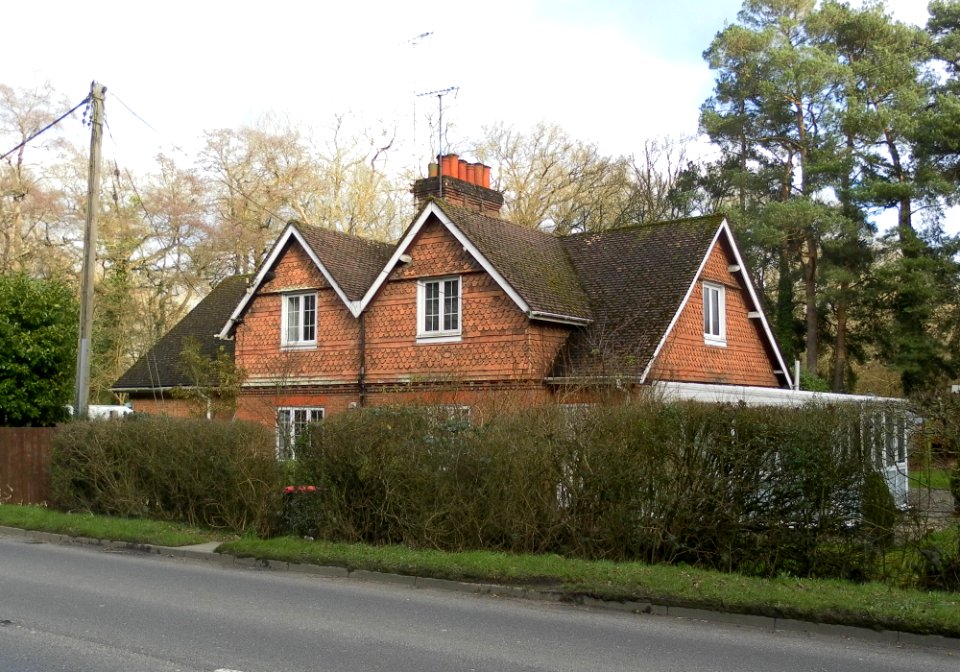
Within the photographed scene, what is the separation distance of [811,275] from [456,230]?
75.7 feet

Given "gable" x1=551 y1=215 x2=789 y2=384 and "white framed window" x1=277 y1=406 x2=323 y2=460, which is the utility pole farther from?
"gable" x1=551 y1=215 x2=789 y2=384

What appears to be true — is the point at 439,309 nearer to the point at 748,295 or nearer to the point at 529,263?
the point at 529,263

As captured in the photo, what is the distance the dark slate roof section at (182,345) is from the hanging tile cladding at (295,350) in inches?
107

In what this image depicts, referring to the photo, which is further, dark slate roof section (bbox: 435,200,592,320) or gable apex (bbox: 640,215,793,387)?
dark slate roof section (bbox: 435,200,592,320)

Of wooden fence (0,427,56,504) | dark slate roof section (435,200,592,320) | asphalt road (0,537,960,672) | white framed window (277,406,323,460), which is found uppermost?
dark slate roof section (435,200,592,320)

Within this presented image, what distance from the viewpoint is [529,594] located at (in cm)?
1176

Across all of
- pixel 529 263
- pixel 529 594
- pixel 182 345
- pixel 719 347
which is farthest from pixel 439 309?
pixel 529 594

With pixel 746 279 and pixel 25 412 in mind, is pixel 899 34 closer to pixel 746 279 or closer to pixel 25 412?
pixel 746 279

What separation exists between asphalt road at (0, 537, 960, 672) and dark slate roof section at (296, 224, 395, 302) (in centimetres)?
1345

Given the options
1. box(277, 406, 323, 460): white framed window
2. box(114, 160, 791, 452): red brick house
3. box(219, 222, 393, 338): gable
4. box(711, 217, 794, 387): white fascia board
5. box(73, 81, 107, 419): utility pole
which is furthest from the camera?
box(219, 222, 393, 338): gable

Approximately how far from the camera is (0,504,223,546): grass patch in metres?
16.1

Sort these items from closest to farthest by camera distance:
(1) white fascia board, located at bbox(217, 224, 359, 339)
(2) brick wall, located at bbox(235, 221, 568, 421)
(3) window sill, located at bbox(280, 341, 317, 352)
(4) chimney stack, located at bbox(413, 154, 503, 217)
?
1. (2) brick wall, located at bbox(235, 221, 568, 421)
2. (1) white fascia board, located at bbox(217, 224, 359, 339)
3. (3) window sill, located at bbox(280, 341, 317, 352)
4. (4) chimney stack, located at bbox(413, 154, 503, 217)

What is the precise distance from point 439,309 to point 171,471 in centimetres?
842

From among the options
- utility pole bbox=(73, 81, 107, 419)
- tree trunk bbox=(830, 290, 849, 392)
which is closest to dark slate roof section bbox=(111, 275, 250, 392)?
utility pole bbox=(73, 81, 107, 419)
